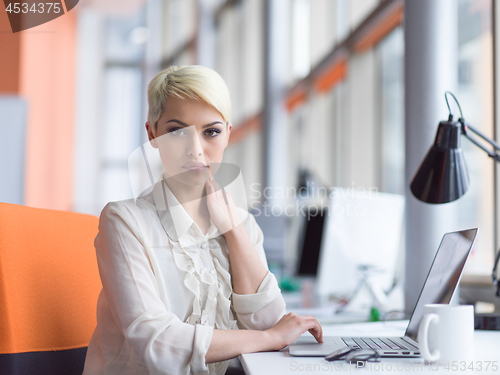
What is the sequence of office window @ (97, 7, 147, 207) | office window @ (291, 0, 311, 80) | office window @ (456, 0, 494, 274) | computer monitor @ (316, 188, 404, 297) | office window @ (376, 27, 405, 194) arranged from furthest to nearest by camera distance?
office window @ (97, 7, 147, 207), office window @ (291, 0, 311, 80), office window @ (376, 27, 405, 194), office window @ (456, 0, 494, 274), computer monitor @ (316, 188, 404, 297)

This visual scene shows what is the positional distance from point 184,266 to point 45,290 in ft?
1.07

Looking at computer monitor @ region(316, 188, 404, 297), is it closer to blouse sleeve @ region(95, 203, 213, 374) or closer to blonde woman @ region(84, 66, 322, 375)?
blonde woman @ region(84, 66, 322, 375)

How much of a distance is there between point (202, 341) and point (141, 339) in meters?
0.11

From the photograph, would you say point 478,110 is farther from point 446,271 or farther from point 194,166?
point 194,166

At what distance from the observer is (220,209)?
109 centimetres

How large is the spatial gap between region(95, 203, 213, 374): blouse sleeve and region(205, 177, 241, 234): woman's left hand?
197 mm

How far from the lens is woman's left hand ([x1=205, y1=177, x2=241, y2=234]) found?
3.53 ft

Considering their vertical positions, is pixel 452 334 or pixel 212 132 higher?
pixel 212 132

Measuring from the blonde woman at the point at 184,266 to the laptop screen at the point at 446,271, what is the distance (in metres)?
0.26

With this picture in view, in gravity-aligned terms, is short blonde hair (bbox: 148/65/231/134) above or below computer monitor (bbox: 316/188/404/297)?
above

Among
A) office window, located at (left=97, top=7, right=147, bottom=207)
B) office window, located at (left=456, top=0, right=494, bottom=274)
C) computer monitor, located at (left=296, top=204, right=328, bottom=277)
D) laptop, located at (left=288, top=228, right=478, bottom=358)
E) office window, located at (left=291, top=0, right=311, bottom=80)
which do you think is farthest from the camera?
office window, located at (left=97, top=7, right=147, bottom=207)

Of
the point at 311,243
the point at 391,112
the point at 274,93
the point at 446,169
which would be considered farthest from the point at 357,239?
the point at 274,93

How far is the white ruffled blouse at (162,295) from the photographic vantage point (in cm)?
84

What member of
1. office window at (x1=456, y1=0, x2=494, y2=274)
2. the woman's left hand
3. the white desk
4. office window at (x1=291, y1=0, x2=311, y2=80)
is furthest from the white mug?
office window at (x1=291, y1=0, x2=311, y2=80)
